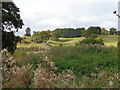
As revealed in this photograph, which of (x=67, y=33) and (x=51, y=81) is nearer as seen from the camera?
(x=51, y=81)

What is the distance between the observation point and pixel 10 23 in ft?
51.8

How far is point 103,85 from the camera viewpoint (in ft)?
13.6

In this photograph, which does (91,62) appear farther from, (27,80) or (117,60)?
(27,80)

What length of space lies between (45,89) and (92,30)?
65.2 m

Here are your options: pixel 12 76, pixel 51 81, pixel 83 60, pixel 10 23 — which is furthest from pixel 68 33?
pixel 51 81

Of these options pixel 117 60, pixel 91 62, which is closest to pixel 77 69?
pixel 91 62

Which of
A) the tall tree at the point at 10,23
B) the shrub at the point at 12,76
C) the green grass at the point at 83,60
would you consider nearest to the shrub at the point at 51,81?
the shrub at the point at 12,76

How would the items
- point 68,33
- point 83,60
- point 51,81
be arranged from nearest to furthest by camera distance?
point 51,81 < point 83,60 < point 68,33

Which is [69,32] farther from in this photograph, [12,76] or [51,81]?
[51,81]

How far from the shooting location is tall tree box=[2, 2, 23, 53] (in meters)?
15.0

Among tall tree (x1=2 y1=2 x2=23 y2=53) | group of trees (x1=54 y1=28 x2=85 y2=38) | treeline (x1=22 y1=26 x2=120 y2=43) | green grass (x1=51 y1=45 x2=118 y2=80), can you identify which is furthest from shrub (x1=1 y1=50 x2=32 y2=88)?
group of trees (x1=54 y1=28 x2=85 y2=38)

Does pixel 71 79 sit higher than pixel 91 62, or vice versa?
pixel 71 79

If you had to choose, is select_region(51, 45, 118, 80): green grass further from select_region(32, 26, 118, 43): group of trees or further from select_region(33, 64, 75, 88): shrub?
select_region(32, 26, 118, 43): group of trees

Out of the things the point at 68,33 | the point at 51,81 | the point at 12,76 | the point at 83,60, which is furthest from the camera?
the point at 68,33
